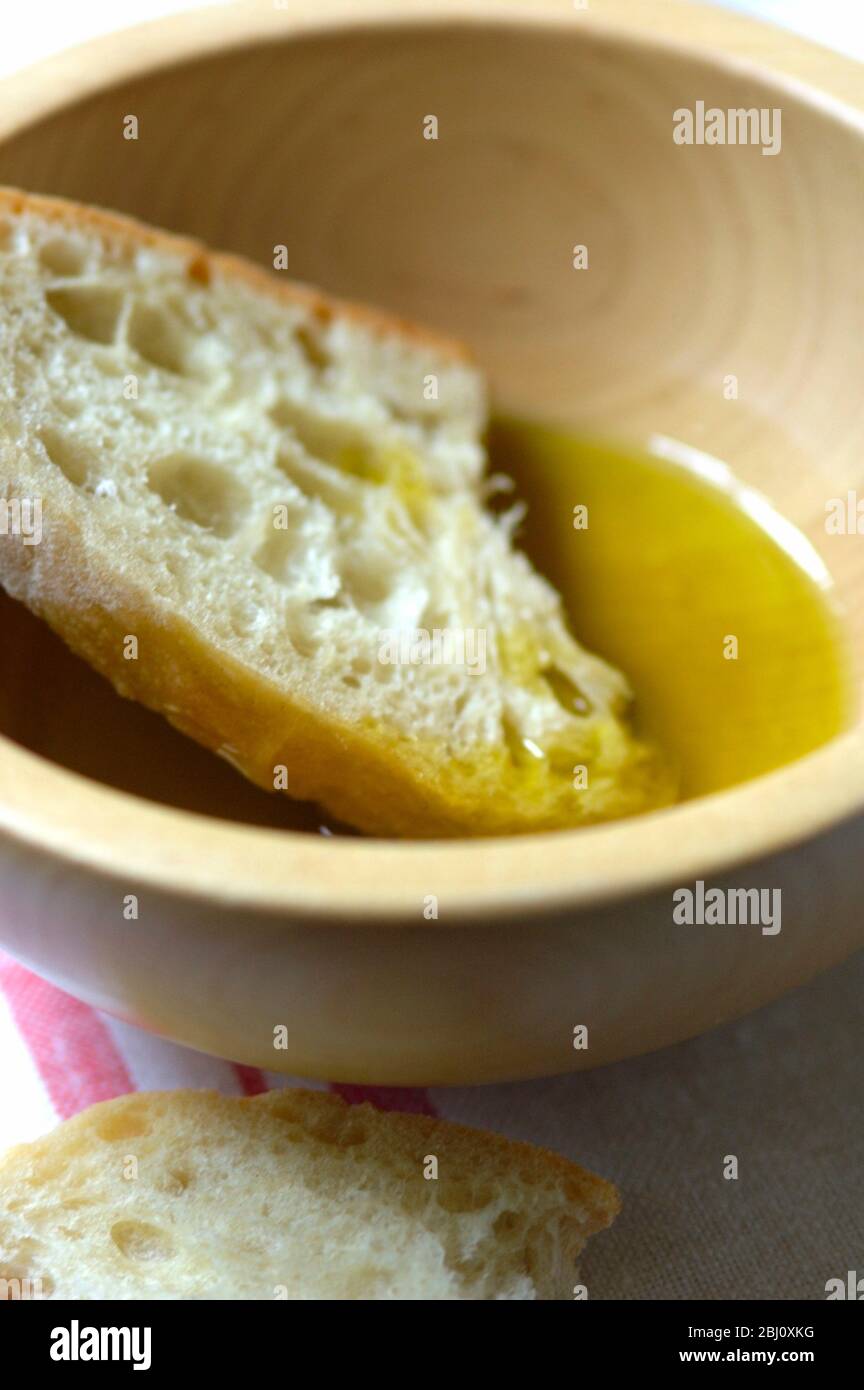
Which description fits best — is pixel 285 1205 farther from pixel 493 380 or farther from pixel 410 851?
pixel 493 380

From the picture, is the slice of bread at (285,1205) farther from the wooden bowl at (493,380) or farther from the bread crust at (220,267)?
the bread crust at (220,267)

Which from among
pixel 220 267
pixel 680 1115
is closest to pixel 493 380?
pixel 220 267

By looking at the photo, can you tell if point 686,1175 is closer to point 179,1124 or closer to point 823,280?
point 179,1124

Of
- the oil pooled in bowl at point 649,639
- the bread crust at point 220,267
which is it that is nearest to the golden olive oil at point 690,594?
the oil pooled in bowl at point 649,639

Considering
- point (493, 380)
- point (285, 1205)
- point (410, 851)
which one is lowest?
point (285, 1205)

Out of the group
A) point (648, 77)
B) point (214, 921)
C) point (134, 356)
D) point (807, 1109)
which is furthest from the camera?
point (648, 77)
